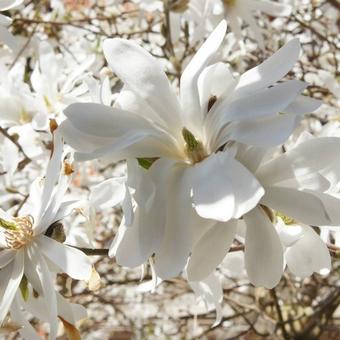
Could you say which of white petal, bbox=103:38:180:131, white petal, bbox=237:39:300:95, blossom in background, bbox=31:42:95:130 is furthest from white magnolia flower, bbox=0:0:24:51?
white petal, bbox=237:39:300:95

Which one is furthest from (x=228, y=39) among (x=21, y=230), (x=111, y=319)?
(x=111, y=319)

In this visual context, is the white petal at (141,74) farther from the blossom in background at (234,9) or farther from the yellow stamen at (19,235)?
the blossom in background at (234,9)

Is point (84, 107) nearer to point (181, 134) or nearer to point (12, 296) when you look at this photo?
point (181, 134)

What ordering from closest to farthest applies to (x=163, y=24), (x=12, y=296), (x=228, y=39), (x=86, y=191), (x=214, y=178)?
(x=214, y=178)
(x=12, y=296)
(x=163, y=24)
(x=228, y=39)
(x=86, y=191)

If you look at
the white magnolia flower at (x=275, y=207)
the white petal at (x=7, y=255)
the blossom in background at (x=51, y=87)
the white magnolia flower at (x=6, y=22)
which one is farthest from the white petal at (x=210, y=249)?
the blossom in background at (x=51, y=87)

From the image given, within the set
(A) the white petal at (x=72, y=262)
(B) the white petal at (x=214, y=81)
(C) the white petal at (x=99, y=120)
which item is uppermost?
(C) the white petal at (x=99, y=120)

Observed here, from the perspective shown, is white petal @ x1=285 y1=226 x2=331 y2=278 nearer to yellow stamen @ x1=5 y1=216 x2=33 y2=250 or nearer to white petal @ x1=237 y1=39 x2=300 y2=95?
white petal @ x1=237 y1=39 x2=300 y2=95
